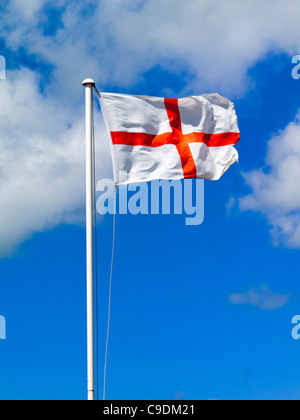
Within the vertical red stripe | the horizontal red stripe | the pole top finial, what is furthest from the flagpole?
the vertical red stripe

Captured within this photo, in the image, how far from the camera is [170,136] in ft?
89.4

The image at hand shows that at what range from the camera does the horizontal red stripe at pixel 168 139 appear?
25719mm

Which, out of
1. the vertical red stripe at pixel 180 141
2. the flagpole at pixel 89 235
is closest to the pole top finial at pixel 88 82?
the flagpole at pixel 89 235

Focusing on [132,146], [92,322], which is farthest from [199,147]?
[92,322]

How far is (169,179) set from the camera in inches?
1040

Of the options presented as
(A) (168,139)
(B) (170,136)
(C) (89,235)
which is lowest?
(C) (89,235)

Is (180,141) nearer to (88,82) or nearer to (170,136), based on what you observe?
(170,136)

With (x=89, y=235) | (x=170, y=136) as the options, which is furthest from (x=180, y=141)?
(x=89, y=235)

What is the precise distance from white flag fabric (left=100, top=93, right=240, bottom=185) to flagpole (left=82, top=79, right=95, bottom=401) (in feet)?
4.49

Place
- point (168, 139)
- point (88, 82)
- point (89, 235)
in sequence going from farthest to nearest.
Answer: point (168, 139), point (88, 82), point (89, 235)

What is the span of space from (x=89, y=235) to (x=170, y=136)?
257 inches

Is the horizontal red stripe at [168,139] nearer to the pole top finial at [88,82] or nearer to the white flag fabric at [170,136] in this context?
the white flag fabric at [170,136]
